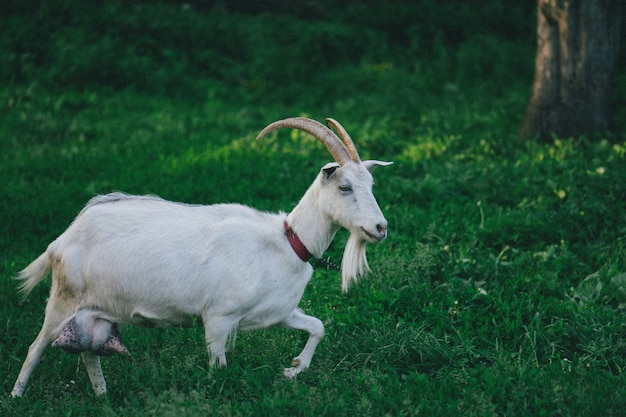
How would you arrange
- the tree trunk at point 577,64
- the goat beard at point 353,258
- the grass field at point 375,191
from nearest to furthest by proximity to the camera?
1. the grass field at point 375,191
2. the goat beard at point 353,258
3. the tree trunk at point 577,64

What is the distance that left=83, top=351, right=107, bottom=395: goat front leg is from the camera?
4875mm

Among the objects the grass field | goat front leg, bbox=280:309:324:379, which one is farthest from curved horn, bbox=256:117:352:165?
the grass field

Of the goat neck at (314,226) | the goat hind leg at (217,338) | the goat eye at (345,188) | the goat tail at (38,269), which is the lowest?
the goat hind leg at (217,338)

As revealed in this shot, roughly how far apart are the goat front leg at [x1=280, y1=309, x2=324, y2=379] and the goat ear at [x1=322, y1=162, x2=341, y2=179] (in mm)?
1013

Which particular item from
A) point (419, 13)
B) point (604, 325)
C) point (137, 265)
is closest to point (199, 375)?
point (137, 265)

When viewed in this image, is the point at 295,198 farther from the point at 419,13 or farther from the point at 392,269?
the point at 419,13

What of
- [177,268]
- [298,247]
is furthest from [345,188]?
[177,268]

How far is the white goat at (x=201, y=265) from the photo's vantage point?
4.68 meters

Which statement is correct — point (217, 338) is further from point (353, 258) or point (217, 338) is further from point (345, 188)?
point (345, 188)

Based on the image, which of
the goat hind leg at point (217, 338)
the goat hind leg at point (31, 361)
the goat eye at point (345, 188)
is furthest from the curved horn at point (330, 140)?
the goat hind leg at point (31, 361)

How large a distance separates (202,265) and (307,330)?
0.87 metres

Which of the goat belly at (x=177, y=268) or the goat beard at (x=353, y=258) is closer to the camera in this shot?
the goat belly at (x=177, y=268)

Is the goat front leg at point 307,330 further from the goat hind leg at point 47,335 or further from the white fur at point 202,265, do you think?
the goat hind leg at point 47,335

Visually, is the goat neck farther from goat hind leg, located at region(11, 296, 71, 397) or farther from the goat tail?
the goat tail
